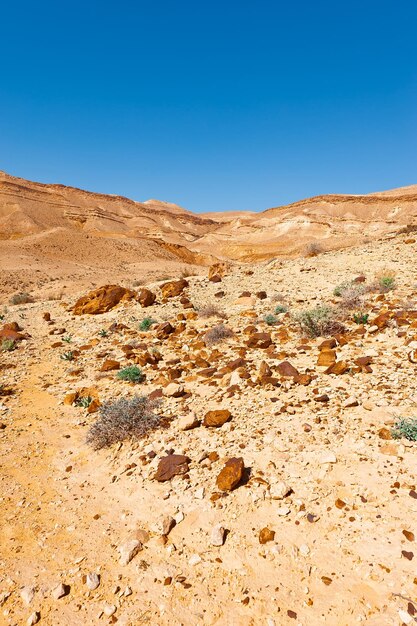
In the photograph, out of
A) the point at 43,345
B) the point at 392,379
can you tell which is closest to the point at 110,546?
the point at 392,379

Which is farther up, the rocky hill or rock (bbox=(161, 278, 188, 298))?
rock (bbox=(161, 278, 188, 298))

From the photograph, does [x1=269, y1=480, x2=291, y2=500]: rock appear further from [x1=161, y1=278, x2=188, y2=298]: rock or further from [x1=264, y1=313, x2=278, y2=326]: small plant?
[x1=161, y1=278, x2=188, y2=298]: rock

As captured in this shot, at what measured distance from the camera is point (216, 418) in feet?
14.4

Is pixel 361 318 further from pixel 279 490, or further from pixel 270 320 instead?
pixel 279 490

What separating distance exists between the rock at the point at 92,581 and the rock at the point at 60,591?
0.52 feet

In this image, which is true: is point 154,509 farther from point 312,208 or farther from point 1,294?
point 312,208

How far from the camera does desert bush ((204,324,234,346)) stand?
7020mm

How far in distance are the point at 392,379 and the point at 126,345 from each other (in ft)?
16.8

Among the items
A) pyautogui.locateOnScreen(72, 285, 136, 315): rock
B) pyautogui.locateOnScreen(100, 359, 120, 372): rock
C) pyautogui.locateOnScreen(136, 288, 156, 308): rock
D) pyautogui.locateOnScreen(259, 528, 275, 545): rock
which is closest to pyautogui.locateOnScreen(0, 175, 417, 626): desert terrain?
pyautogui.locateOnScreen(259, 528, 275, 545): rock

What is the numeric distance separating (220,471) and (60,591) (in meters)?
1.64

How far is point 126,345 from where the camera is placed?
757 centimetres

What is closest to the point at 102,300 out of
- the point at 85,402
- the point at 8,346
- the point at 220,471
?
the point at 8,346

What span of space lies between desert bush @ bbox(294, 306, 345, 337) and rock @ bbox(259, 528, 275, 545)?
4.07 metres

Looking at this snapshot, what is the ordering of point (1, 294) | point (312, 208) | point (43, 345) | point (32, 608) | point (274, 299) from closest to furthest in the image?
point (32, 608)
point (43, 345)
point (274, 299)
point (1, 294)
point (312, 208)
